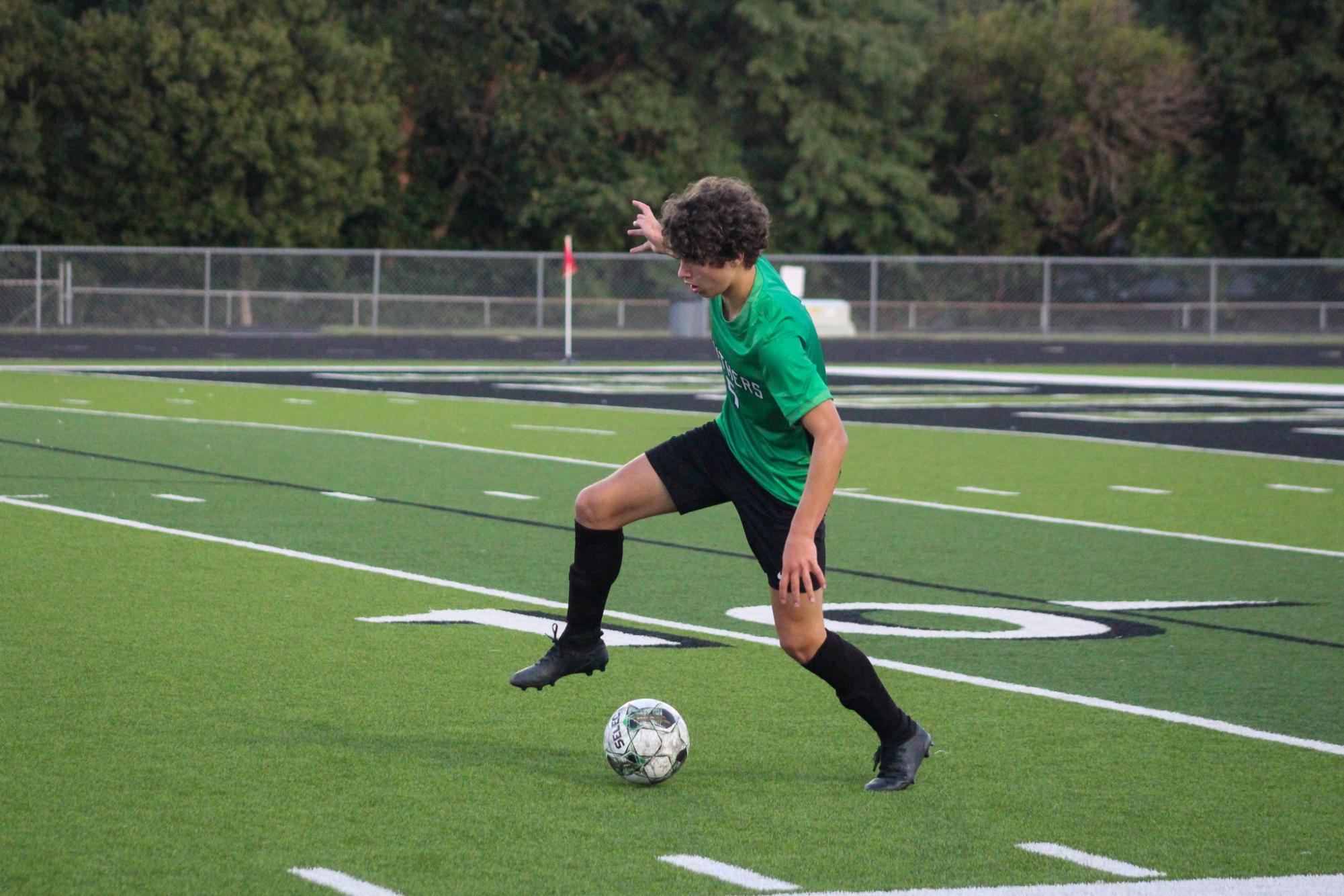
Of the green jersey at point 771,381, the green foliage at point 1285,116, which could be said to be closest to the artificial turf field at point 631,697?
the green jersey at point 771,381

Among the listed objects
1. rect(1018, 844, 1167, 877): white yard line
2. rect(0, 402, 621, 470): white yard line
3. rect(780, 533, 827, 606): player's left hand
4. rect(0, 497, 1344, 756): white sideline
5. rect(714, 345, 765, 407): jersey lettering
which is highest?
rect(714, 345, 765, 407): jersey lettering

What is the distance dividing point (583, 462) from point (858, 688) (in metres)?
9.64

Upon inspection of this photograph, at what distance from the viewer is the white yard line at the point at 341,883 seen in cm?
450

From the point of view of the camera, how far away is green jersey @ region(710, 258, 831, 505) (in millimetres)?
5371

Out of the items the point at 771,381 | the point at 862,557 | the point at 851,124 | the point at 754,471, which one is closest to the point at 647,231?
the point at 754,471

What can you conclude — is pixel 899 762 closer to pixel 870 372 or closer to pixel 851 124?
pixel 870 372

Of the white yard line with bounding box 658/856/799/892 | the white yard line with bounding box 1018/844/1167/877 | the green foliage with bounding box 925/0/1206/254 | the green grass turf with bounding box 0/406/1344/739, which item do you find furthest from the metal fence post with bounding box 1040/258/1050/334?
the white yard line with bounding box 658/856/799/892

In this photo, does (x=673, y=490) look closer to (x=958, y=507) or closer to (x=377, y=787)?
(x=377, y=787)

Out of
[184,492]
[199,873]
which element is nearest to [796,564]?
[199,873]

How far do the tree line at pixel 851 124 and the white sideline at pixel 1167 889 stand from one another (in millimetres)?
39489

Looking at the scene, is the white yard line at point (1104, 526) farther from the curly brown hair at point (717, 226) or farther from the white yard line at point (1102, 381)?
the white yard line at point (1102, 381)

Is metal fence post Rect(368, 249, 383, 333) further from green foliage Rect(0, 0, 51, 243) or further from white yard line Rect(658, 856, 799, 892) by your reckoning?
white yard line Rect(658, 856, 799, 892)

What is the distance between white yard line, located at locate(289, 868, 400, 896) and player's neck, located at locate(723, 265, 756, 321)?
184 centimetres

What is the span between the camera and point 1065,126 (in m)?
48.8
